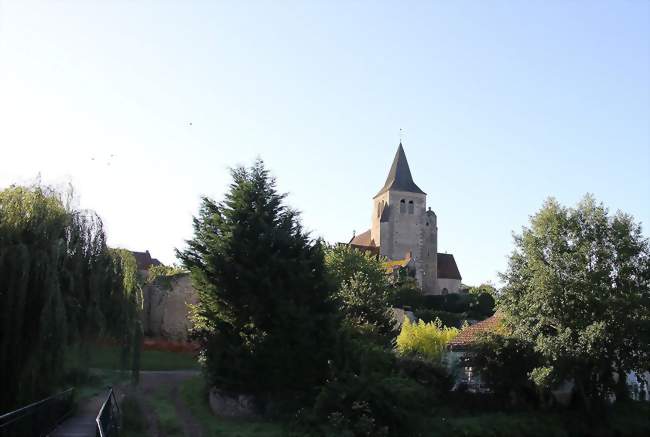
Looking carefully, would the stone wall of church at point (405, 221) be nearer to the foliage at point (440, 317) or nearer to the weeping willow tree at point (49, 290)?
the foliage at point (440, 317)

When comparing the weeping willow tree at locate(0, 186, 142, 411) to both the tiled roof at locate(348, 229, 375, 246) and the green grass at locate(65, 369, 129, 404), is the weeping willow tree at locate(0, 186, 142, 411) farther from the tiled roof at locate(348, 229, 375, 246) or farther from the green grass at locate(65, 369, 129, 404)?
the tiled roof at locate(348, 229, 375, 246)

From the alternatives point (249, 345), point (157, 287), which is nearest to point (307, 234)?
point (249, 345)

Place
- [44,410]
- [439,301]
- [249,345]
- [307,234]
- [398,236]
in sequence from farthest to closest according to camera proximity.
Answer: [398,236], [439,301], [307,234], [249,345], [44,410]

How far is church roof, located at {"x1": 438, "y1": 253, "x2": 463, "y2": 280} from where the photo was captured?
272 feet

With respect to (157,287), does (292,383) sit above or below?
below

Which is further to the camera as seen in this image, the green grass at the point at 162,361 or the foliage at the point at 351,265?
the foliage at the point at 351,265

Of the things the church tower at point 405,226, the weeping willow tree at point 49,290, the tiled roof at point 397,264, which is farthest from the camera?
the church tower at point 405,226

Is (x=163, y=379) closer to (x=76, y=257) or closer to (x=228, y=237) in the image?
(x=228, y=237)

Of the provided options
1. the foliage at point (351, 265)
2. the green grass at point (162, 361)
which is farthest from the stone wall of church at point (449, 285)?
the green grass at point (162, 361)

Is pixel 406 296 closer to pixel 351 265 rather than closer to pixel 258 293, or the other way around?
pixel 351 265

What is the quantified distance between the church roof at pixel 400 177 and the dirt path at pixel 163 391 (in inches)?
2386

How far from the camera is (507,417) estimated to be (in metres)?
22.9

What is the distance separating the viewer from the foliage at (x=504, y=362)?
23.8 m

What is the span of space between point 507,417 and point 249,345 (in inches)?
410
